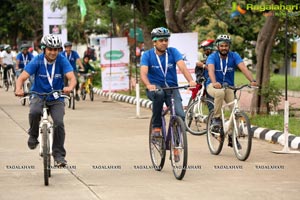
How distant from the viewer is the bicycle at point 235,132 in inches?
475

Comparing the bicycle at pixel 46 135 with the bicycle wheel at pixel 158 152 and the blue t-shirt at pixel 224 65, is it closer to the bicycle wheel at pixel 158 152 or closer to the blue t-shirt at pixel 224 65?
the bicycle wheel at pixel 158 152

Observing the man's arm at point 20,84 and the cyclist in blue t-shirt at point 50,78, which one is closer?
the man's arm at point 20,84

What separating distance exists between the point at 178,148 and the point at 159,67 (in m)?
1.32

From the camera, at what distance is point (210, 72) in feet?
42.4

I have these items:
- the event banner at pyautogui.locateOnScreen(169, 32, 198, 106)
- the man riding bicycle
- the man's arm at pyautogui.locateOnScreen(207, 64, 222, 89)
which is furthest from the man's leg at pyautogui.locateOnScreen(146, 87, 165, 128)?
the man riding bicycle

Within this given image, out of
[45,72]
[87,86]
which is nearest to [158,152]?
[45,72]

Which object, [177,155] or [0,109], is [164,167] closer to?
[177,155]

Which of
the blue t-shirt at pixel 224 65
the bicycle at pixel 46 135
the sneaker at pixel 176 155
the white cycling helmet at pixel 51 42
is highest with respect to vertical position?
the white cycling helmet at pixel 51 42

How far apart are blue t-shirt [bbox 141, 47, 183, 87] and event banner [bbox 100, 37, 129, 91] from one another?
51.2 feet

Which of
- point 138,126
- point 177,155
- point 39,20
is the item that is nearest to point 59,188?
point 177,155

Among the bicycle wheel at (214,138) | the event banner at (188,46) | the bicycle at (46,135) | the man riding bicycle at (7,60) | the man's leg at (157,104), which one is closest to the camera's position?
the bicycle at (46,135)

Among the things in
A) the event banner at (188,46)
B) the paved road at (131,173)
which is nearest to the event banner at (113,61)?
the event banner at (188,46)

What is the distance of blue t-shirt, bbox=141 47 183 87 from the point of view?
36.7 ft

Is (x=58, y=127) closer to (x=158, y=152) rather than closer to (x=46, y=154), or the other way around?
(x=46, y=154)
